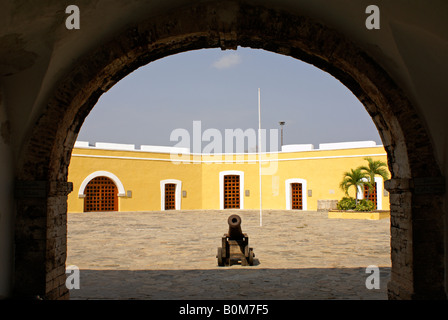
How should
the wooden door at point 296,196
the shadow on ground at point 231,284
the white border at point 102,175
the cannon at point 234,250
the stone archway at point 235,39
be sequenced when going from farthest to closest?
the wooden door at point 296,196 → the white border at point 102,175 → the cannon at point 234,250 → the shadow on ground at point 231,284 → the stone archway at point 235,39

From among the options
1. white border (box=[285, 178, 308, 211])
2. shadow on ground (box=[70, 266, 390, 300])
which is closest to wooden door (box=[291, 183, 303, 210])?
white border (box=[285, 178, 308, 211])

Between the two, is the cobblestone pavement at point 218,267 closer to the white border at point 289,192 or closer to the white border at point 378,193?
the white border at point 378,193

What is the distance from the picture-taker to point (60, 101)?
4480mm

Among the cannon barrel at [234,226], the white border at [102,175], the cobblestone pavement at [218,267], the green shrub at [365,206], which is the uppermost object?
the white border at [102,175]

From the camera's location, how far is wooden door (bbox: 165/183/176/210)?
23.3 metres

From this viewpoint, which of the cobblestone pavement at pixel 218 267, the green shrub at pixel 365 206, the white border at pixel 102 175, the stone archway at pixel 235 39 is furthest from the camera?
the white border at pixel 102 175

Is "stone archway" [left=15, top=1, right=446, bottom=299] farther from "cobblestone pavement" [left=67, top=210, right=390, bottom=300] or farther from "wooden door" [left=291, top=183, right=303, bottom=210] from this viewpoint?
"wooden door" [left=291, top=183, right=303, bottom=210]

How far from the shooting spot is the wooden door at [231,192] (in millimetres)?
24266

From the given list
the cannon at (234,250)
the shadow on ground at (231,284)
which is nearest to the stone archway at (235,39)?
the shadow on ground at (231,284)

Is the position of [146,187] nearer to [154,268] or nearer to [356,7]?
[154,268]

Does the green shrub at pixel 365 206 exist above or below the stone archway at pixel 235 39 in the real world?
below

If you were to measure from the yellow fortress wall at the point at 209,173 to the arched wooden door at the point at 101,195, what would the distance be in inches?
17.8

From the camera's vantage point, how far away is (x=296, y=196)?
22984mm

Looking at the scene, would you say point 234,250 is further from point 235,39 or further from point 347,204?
point 347,204
